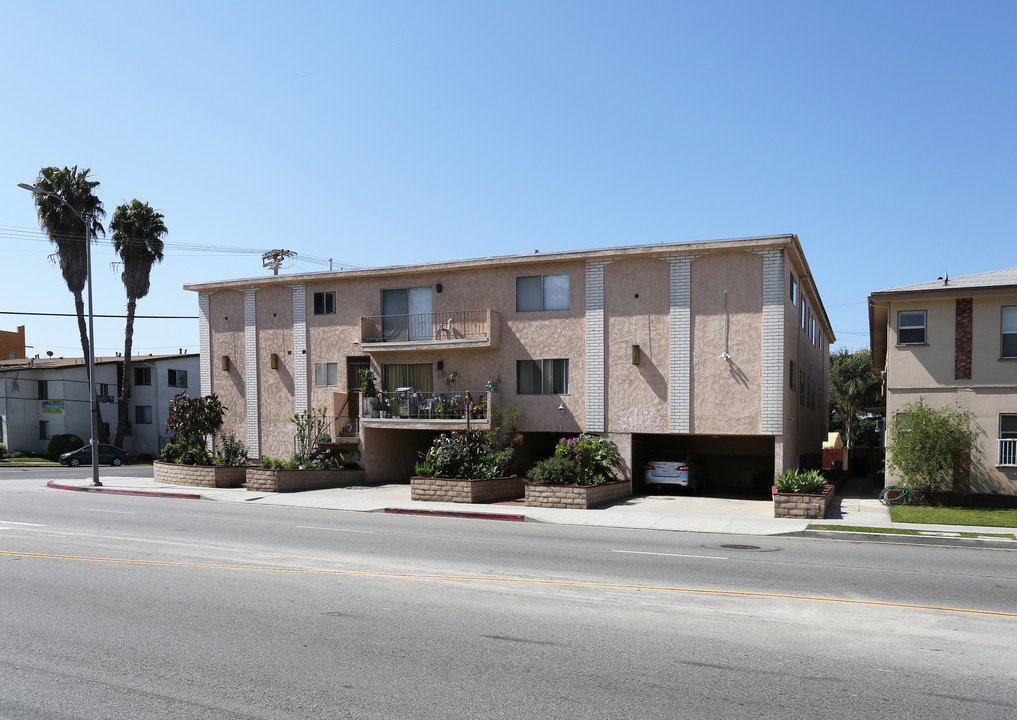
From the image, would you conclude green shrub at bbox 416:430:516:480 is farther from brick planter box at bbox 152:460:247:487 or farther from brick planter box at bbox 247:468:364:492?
brick planter box at bbox 152:460:247:487

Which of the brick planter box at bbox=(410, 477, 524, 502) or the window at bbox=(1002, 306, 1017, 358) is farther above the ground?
the window at bbox=(1002, 306, 1017, 358)

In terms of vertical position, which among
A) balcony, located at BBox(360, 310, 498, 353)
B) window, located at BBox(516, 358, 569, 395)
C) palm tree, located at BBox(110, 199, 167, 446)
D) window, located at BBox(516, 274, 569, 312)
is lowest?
window, located at BBox(516, 358, 569, 395)

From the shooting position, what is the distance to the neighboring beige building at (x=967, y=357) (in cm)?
1969

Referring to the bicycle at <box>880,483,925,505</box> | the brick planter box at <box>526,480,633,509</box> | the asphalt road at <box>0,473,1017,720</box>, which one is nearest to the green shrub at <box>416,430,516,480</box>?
the brick planter box at <box>526,480,633,509</box>

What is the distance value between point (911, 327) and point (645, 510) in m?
8.92

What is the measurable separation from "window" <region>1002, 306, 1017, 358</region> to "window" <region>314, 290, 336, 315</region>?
21.8 m

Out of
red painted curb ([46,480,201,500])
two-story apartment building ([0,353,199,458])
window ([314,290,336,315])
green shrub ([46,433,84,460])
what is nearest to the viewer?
red painted curb ([46,480,201,500])

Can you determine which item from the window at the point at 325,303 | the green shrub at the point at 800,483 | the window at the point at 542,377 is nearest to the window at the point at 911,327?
the green shrub at the point at 800,483

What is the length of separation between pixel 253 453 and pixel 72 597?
21639 millimetres

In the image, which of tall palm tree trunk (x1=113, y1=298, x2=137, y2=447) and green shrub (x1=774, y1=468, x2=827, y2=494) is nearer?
green shrub (x1=774, y1=468, x2=827, y2=494)

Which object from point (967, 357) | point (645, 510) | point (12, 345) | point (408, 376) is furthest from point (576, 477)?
point (12, 345)

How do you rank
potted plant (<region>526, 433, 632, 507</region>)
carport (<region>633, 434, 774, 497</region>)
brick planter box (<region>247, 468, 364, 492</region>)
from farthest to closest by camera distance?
carport (<region>633, 434, 774, 497</region>) < brick planter box (<region>247, 468, 364, 492</region>) < potted plant (<region>526, 433, 632, 507</region>)

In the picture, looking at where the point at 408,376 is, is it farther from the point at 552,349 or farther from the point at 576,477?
the point at 576,477

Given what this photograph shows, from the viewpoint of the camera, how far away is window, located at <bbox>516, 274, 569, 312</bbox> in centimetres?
2531
